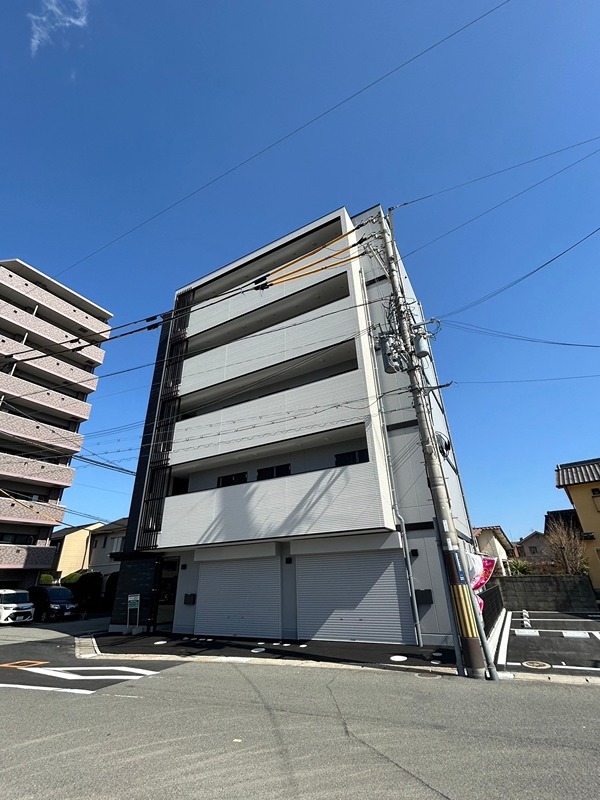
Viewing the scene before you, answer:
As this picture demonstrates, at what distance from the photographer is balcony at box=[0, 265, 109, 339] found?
27.5 meters

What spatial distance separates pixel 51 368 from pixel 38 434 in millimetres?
5631

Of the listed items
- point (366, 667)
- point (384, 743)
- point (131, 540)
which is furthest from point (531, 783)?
point (131, 540)

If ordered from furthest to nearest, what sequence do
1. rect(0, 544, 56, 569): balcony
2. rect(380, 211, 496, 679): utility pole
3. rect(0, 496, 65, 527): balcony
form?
rect(0, 496, 65, 527): balcony → rect(0, 544, 56, 569): balcony → rect(380, 211, 496, 679): utility pole

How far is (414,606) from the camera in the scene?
10.4 metres

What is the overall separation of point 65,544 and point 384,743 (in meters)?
37.4

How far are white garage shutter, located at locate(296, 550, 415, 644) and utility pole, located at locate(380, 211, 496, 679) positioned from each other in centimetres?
381

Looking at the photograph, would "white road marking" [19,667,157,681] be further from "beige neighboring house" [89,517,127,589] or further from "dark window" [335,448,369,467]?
"beige neighboring house" [89,517,127,589]

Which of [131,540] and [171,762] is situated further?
[131,540]

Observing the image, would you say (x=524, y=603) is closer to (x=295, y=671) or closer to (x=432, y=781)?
(x=295, y=671)

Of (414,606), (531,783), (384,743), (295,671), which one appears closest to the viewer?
(531,783)

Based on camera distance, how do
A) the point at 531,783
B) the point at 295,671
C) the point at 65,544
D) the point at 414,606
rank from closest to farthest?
the point at 531,783
the point at 295,671
the point at 414,606
the point at 65,544

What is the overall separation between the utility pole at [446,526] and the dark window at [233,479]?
29.8 feet

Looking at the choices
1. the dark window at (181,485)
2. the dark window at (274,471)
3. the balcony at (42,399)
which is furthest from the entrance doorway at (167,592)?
the balcony at (42,399)

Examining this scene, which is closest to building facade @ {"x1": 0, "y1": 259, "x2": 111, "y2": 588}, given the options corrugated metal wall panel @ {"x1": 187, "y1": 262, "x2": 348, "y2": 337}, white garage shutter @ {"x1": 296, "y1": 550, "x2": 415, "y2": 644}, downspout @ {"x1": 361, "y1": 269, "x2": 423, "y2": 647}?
corrugated metal wall panel @ {"x1": 187, "y1": 262, "x2": 348, "y2": 337}
